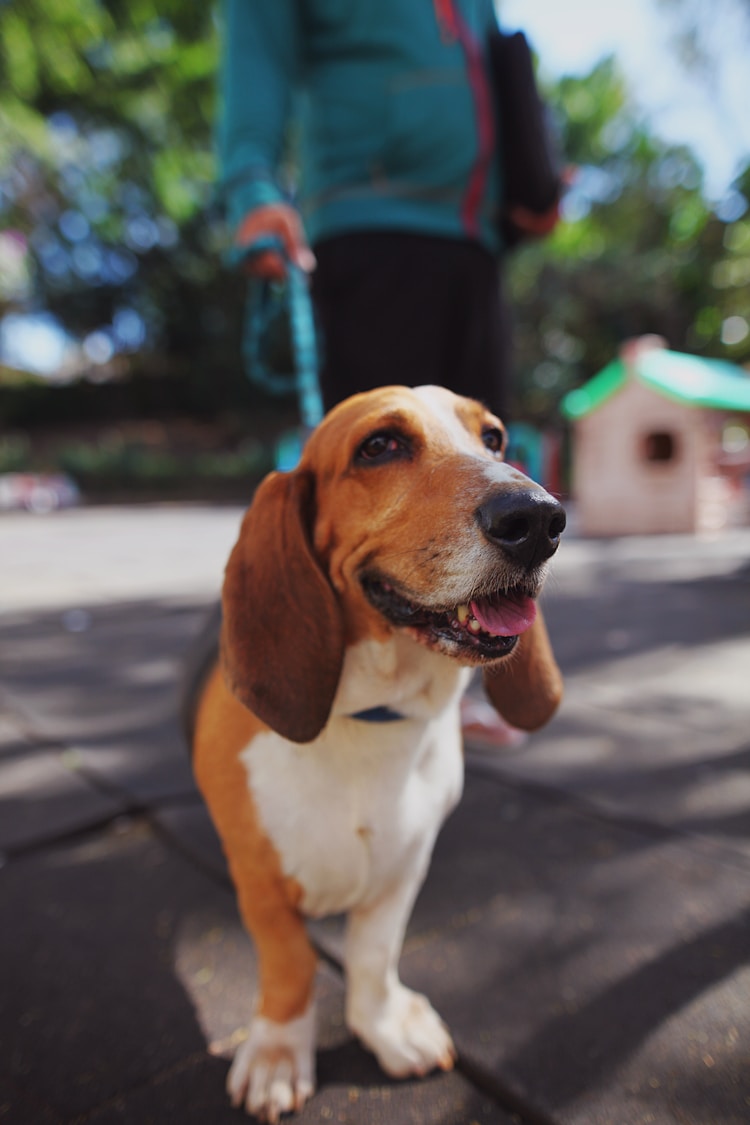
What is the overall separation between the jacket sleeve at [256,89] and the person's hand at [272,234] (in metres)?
0.07

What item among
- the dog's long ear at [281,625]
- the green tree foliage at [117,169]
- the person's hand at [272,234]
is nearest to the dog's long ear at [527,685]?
the dog's long ear at [281,625]

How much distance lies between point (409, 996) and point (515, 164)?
2200mm

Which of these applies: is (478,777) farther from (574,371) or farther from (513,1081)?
(574,371)

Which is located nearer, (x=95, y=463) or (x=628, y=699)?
(x=628, y=699)

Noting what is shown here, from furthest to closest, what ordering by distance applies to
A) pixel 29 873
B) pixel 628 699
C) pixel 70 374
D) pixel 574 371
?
1. pixel 70 374
2. pixel 574 371
3. pixel 628 699
4. pixel 29 873

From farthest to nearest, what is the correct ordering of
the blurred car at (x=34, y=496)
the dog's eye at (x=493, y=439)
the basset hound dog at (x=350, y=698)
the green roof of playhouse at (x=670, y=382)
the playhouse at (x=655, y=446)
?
the blurred car at (x=34, y=496)
the playhouse at (x=655, y=446)
the green roof of playhouse at (x=670, y=382)
the dog's eye at (x=493, y=439)
the basset hound dog at (x=350, y=698)

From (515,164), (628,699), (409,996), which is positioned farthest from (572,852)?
(515,164)

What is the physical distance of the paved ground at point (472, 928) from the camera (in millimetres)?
1336

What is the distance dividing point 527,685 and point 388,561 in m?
0.40

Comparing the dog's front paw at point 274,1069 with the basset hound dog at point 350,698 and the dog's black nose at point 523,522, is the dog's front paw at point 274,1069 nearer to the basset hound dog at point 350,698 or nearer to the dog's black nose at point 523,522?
the basset hound dog at point 350,698

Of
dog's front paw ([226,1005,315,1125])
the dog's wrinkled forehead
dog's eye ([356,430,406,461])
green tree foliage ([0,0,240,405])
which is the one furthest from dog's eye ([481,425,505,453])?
green tree foliage ([0,0,240,405])

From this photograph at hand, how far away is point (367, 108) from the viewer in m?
2.19

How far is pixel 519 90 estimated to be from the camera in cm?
232

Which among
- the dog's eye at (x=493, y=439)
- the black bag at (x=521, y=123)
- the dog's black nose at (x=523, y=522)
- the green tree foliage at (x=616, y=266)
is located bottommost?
the dog's black nose at (x=523, y=522)
